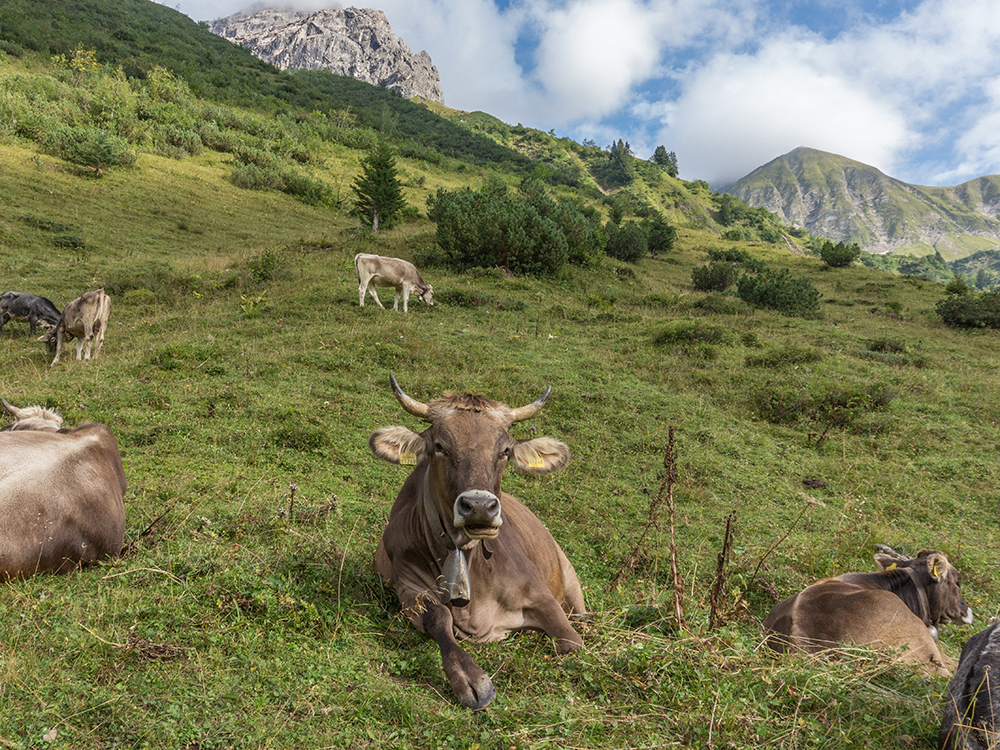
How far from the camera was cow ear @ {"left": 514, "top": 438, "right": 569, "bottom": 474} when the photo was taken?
392 centimetres

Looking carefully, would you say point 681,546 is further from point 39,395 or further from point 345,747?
point 39,395

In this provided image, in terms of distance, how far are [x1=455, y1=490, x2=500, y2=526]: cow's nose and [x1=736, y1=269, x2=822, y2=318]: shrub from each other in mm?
22713

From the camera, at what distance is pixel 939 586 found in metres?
4.75

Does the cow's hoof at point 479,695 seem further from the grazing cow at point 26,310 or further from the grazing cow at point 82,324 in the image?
the grazing cow at point 26,310

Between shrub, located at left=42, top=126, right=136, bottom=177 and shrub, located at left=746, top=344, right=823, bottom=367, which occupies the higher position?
shrub, located at left=42, top=126, right=136, bottom=177

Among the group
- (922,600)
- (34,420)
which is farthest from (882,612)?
(34,420)

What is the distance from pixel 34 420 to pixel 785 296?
24.4m

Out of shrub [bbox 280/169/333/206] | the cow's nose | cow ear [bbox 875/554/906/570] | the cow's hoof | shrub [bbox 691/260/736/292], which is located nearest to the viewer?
the cow's hoof

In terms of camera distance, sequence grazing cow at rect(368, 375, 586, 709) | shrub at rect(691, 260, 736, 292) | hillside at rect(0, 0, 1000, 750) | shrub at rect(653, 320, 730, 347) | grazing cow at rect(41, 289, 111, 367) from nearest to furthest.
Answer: hillside at rect(0, 0, 1000, 750) < grazing cow at rect(368, 375, 586, 709) < grazing cow at rect(41, 289, 111, 367) < shrub at rect(653, 320, 730, 347) < shrub at rect(691, 260, 736, 292)

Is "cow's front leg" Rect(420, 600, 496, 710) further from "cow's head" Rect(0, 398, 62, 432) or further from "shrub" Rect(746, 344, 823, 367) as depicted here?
"shrub" Rect(746, 344, 823, 367)

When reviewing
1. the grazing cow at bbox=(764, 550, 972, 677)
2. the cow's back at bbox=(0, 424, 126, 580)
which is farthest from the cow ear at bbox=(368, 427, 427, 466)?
the grazing cow at bbox=(764, 550, 972, 677)

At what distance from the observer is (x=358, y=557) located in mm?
4645

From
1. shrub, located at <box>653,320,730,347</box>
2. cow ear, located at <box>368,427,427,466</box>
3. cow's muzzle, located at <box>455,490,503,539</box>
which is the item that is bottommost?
cow's muzzle, located at <box>455,490,503,539</box>

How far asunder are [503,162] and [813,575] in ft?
237
